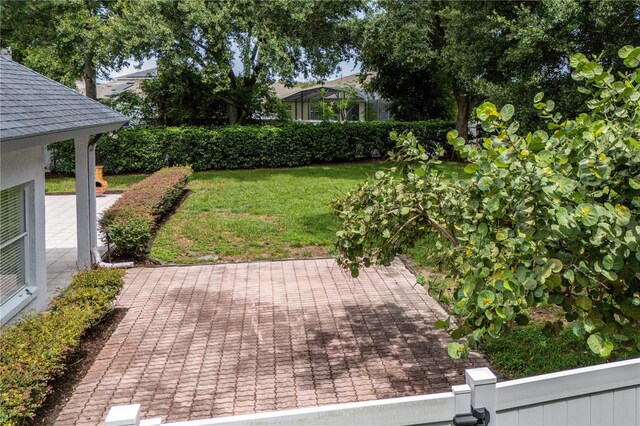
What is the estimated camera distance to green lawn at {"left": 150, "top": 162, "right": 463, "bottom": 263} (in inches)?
458

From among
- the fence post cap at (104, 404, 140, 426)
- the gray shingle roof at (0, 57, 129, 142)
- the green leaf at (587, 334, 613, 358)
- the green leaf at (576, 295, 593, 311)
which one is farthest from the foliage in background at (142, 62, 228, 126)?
the fence post cap at (104, 404, 140, 426)

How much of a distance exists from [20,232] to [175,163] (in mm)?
14013

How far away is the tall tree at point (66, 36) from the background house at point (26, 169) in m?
11.6

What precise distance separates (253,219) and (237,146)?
8.72 metres

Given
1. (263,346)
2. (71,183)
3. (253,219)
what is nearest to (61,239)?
(253,219)

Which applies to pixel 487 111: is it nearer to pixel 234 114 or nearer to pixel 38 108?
pixel 38 108

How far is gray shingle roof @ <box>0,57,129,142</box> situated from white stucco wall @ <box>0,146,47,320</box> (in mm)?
614

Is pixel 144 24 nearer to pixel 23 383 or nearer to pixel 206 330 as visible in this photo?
pixel 206 330

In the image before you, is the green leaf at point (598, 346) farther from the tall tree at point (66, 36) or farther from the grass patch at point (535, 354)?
the tall tree at point (66, 36)

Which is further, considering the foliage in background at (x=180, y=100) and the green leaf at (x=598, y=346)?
the foliage in background at (x=180, y=100)

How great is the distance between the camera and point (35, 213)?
7.80 metres

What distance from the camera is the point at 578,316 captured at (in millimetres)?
4055

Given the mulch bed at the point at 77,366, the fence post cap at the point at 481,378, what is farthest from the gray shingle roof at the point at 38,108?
the fence post cap at the point at 481,378

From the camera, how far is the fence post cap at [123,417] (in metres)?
2.44
